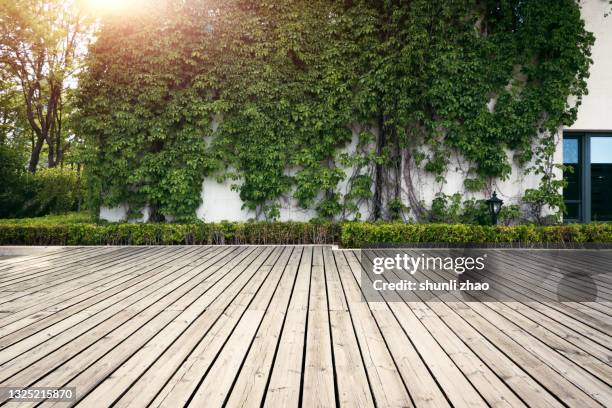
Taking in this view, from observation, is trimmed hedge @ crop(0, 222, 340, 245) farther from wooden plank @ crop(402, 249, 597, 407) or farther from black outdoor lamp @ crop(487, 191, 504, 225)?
wooden plank @ crop(402, 249, 597, 407)

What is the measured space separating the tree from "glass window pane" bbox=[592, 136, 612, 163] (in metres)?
12.6

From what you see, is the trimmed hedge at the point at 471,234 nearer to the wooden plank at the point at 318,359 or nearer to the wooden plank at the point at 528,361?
the wooden plank at the point at 318,359

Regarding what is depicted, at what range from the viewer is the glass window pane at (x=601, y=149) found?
668 cm

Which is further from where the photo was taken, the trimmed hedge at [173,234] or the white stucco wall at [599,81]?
the white stucco wall at [599,81]

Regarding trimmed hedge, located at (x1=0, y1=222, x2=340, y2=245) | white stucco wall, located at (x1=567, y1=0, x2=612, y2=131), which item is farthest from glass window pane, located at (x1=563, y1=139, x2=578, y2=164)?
trimmed hedge, located at (x1=0, y1=222, x2=340, y2=245)

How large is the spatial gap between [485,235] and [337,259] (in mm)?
2628

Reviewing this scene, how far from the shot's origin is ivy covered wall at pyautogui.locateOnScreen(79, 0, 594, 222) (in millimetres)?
6160

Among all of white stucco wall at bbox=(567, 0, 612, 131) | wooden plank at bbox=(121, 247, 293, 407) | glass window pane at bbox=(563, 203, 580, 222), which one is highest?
white stucco wall at bbox=(567, 0, 612, 131)

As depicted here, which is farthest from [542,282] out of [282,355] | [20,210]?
[20,210]

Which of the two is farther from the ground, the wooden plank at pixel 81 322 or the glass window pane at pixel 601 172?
the glass window pane at pixel 601 172

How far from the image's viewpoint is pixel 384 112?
6.23m

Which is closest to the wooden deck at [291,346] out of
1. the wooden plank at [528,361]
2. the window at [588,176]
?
the wooden plank at [528,361]

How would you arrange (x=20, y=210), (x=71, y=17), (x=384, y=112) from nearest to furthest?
(x=384, y=112)
(x=20, y=210)
(x=71, y=17)

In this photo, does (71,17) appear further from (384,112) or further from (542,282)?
(542,282)
